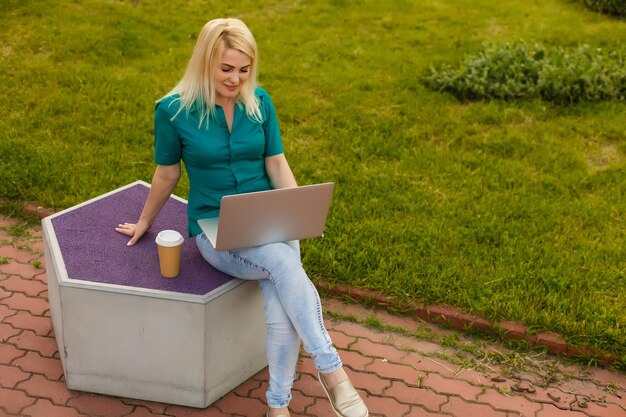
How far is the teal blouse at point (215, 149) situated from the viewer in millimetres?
4164

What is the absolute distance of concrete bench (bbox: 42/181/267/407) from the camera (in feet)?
13.4

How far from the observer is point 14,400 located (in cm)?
427

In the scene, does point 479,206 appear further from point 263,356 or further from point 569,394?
point 263,356

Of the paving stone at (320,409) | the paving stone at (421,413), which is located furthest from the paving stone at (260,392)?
the paving stone at (421,413)

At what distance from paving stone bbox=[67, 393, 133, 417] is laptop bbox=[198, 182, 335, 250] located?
3.30ft

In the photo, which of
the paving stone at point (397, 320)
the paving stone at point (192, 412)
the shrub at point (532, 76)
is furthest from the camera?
the shrub at point (532, 76)

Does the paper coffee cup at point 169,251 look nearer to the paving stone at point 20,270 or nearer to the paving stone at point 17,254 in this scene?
the paving stone at point 20,270

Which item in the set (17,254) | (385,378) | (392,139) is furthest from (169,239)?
(392,139)

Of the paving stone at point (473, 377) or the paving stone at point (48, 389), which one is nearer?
the paving stone at point (48, 389)

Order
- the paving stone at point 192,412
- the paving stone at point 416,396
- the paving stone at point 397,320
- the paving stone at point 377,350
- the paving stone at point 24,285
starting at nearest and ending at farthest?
the paving stone at point 192,412 → the paving stone at point 416,396 → the paving stone at point 377,350 → the paving stone at point 397,320 → the paving stone at point 24,285

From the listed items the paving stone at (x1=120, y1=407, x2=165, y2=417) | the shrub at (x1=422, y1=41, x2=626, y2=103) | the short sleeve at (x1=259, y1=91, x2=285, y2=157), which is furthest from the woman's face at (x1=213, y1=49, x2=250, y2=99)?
the shrub at (x1=422, y1=41, x2=626, y2=103)

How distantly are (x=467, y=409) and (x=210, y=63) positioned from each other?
2.27m

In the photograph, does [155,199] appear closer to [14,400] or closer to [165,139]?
[165,139]

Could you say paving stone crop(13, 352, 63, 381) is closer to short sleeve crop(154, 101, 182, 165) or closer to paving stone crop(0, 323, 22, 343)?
paving stone crop(0, 323, 22, 343)
